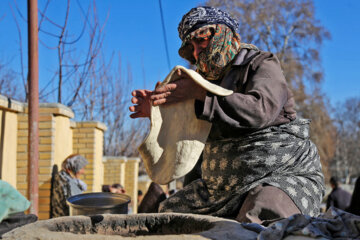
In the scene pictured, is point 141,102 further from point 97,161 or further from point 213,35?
point 97,161

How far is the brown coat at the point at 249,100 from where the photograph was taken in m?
1.49

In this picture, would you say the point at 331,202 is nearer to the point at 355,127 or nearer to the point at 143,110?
the point at 143,110

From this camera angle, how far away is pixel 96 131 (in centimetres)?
861

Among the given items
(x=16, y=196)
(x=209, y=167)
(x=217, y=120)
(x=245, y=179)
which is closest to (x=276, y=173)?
(x=245, y=179)

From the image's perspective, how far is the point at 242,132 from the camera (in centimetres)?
177

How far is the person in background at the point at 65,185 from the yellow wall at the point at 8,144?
0.70 m

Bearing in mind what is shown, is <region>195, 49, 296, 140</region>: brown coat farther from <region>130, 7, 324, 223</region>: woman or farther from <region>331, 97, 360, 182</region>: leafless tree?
<region>331, 97, 360, 182</region>: leafless tree

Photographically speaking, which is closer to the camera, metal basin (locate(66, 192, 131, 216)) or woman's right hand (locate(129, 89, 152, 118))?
woman's right hand (locate(129, 89, 152, 118))

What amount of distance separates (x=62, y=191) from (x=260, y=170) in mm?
5049

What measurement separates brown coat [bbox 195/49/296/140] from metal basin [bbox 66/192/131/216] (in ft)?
2.44

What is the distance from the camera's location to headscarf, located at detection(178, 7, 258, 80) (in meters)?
1.88

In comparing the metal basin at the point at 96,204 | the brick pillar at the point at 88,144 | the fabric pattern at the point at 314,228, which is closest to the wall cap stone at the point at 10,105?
the brick pillar at the point at 88,144

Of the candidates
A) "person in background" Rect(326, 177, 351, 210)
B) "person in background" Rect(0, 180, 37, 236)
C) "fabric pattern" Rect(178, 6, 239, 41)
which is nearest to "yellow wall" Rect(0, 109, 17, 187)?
"person in background" Rect(0, 180, 37, 236)

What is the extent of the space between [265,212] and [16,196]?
10.0 feet
